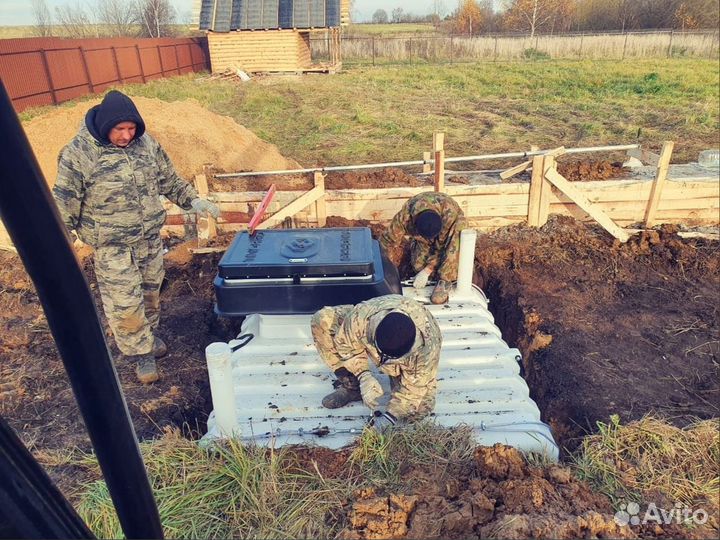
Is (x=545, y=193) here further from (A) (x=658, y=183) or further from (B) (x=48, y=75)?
(B) (x=48, y=75)

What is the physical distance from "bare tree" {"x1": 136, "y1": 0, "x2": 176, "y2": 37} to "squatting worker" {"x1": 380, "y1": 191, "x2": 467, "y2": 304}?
128 feet

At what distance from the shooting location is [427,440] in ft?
8.82

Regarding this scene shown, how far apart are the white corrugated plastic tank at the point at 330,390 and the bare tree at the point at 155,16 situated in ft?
131

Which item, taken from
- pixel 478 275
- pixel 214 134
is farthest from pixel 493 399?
pixel 214 134

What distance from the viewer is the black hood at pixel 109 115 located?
320cm

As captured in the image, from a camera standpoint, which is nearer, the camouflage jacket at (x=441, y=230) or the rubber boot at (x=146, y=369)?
the rubber boot at (x=146, y=369)

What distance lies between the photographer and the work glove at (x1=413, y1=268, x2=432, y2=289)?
4695mm

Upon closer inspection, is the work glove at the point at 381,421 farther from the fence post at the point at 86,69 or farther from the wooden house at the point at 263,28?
the wooden house at the point at 263,28

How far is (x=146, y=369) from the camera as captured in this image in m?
3.86

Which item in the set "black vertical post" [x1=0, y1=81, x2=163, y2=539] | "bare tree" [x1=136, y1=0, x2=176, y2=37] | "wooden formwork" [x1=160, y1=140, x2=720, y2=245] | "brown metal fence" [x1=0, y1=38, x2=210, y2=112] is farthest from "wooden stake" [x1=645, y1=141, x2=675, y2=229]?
"bare tree" [x1=136, y1=0, x2=176, y2=37]

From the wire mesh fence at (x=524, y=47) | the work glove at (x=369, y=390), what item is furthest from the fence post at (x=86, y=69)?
the work glove at (x=369, y=390)

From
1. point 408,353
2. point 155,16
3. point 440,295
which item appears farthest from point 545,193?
point 155,16

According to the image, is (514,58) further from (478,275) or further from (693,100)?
(478,275)

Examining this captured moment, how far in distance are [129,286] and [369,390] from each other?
77.1 inches
